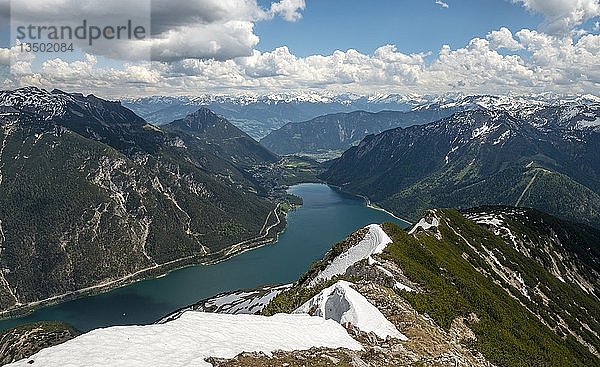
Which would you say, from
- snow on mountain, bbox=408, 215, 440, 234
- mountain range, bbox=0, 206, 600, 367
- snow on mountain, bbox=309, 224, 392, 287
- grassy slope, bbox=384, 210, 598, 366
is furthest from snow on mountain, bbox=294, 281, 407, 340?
snow on mountain, bbox=408, 215, 440, 234

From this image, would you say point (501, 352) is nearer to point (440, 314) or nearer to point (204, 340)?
point (440, 314)

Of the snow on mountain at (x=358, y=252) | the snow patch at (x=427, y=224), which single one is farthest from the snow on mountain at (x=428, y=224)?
the snow on mountain at (x=358, y=252)

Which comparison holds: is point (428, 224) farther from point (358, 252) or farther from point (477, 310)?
point (477, 310)

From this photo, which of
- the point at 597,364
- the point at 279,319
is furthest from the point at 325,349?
the point at 597,364

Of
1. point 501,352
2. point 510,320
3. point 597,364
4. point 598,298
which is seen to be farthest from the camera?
point 598,298

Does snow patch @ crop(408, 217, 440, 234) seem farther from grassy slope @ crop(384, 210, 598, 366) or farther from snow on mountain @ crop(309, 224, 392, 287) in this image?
snow on mountain @ crop(309, 224, 392, 287)

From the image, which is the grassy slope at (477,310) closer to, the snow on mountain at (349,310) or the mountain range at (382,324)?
the mountain range at (382,324)
